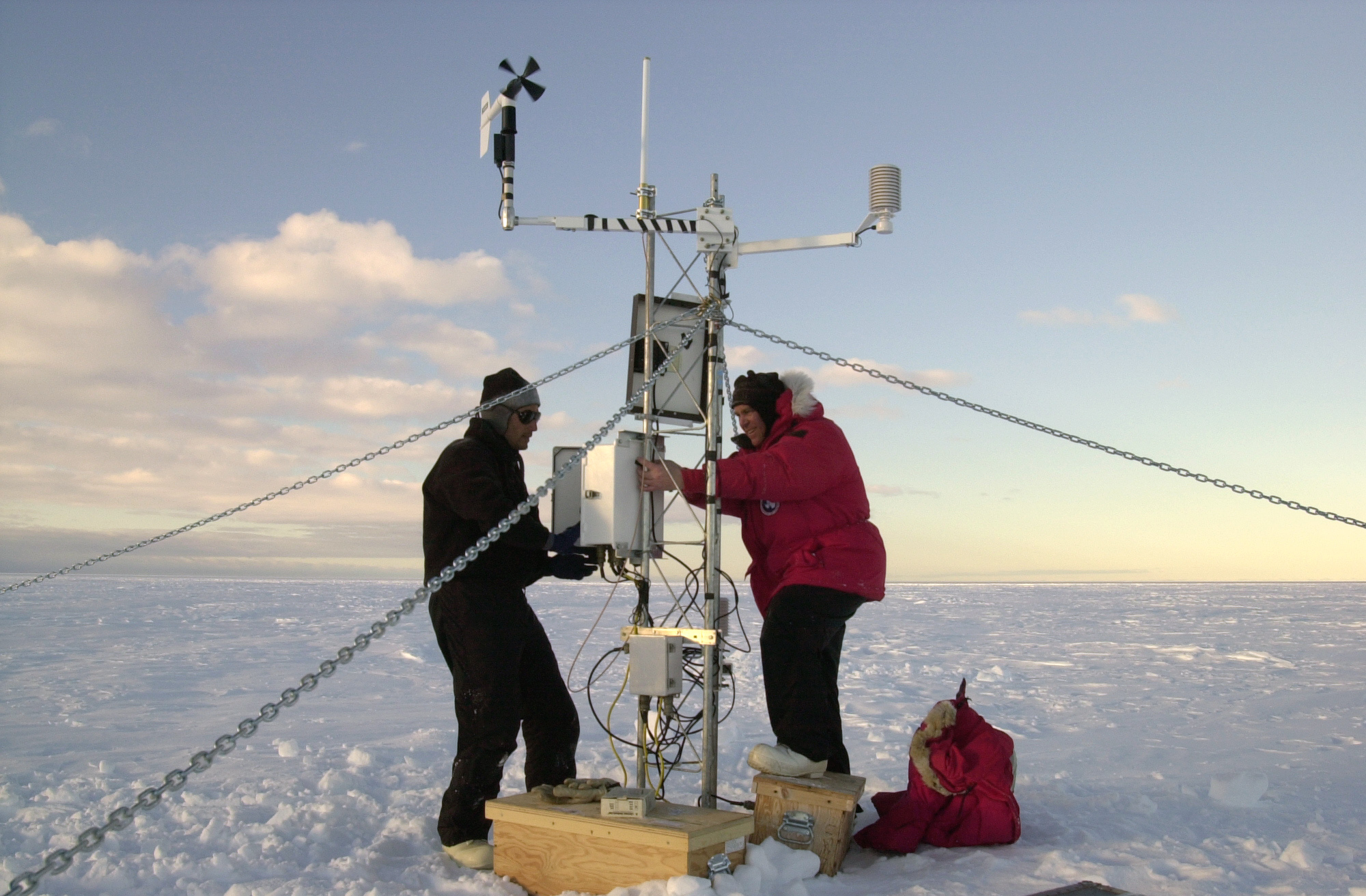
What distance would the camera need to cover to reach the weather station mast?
428cm

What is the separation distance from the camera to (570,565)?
4.43 meters

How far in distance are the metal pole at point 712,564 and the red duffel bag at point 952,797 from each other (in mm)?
725

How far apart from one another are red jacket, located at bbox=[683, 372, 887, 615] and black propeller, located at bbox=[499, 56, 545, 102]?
1.85 m

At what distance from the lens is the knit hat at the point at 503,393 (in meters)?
4.25

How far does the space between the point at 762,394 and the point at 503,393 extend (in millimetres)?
1163

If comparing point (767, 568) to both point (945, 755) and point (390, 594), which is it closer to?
point (945, 755)

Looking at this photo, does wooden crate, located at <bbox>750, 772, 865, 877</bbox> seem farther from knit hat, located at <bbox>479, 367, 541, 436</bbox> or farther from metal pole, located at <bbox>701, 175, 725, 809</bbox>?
knit hat, located at <bbox>479, 367, 541, 436</bbox>

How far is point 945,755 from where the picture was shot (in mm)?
4180

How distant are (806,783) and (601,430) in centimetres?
164

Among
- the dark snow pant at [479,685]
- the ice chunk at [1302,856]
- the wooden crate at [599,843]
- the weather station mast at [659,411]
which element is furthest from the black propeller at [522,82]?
the ice chunk at [1302,856]

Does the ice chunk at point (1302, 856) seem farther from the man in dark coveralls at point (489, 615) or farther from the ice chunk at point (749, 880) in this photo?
the man in dark coveralls at point (489, 615)

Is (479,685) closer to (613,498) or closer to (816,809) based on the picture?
(613,498)

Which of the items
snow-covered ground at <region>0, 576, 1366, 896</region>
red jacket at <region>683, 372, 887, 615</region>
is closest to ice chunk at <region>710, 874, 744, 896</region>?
snow-covered ground at <region>0, 576, 1366, 896</region>

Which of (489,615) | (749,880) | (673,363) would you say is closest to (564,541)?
(489,615)
